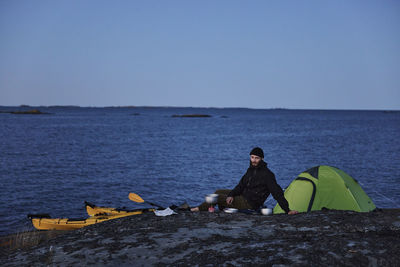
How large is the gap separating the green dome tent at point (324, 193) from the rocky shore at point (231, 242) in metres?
3.95

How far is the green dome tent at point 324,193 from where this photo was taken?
408 inches

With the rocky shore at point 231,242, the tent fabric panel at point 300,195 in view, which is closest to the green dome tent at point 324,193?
the tent fabric panel at point 300,195

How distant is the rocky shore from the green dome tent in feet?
13.0

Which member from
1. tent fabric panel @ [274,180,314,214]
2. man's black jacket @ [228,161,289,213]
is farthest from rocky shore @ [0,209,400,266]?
tent fabric panel @ [274,180,314,214]

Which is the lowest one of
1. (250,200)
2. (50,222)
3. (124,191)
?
(124,191)

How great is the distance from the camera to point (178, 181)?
23641 millimetres

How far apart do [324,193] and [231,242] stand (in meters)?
6.47

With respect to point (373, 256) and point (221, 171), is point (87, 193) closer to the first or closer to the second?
point (221, 171)

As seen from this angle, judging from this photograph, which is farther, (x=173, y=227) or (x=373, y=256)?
(x=173, y=227)

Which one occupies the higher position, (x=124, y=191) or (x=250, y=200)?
(x=250, y=200)

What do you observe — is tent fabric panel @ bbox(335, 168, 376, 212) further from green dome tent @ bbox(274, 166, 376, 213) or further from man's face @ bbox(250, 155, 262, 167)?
man's face @ bbox(250, 155, 262, 167)

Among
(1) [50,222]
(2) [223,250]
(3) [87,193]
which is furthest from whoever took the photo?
(3) [87,193]

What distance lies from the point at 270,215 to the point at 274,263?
7.99ft

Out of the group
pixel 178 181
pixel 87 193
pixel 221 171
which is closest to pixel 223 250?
pixel 87 193
